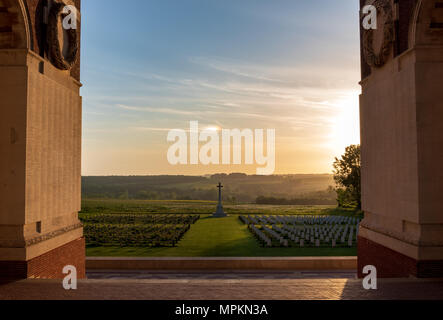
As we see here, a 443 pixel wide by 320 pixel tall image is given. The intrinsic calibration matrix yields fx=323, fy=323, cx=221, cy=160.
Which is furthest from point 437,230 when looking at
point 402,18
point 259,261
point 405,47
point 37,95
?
point 37,95

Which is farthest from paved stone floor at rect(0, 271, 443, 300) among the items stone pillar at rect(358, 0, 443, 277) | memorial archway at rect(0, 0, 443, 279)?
stone pillar at rect(358, 0, 443, 277)

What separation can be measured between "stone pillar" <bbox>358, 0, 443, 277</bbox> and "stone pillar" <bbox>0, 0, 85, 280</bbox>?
Result: 8.18 meters

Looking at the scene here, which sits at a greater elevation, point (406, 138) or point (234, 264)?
point (406, 138)

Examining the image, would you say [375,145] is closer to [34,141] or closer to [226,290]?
[226,290]

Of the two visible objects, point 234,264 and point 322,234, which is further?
point 322,234

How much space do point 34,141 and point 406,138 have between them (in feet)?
27.2

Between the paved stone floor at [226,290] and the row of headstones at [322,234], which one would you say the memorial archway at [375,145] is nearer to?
the paved stone floor at [226,290]

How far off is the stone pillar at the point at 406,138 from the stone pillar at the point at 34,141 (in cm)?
Result: 818

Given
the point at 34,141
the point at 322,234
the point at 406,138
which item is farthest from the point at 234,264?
the point at 322,234

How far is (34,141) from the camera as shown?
721 cm

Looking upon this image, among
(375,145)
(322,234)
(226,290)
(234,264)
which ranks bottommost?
(322,234)

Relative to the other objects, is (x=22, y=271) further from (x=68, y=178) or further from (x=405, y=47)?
(x=405, y=47)

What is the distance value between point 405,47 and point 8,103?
8916 mm

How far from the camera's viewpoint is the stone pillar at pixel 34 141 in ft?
22.5
